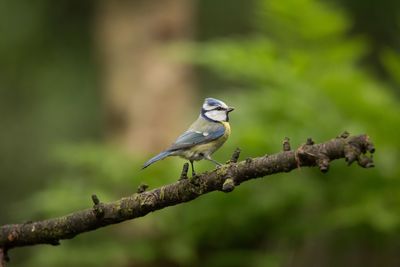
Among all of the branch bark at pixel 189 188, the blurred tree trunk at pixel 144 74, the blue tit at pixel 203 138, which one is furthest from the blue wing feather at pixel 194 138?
the blurred tree trunk at pixel 144 74

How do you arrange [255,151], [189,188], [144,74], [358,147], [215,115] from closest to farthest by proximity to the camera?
[358,147] → [189,188] → [215,115] → [255,151] → [144,74]

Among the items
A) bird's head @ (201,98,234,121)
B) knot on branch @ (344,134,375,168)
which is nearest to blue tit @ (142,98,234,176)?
bird's head @ (201,98,234,121)

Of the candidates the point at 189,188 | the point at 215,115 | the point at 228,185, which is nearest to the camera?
the point at 228,185

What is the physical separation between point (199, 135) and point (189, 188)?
408mm

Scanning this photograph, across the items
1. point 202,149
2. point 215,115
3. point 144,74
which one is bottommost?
point 202,149

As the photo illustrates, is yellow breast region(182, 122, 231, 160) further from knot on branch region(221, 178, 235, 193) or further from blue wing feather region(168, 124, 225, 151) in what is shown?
knot on branch region(221, 178, 235, 193)

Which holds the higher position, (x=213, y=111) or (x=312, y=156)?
(x=213, y=111)

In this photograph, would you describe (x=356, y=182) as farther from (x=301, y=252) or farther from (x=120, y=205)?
(x=120, y=205)

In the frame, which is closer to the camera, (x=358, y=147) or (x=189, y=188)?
(x=358, y=147)

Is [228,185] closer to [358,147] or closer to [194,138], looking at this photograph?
[358,147]

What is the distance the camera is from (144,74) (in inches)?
225

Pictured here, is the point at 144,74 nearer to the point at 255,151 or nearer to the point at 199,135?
the point at 255,151

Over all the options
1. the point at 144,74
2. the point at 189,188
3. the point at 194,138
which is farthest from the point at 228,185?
the point at 144,74

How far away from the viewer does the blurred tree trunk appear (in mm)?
5598
